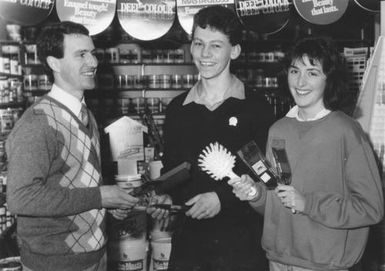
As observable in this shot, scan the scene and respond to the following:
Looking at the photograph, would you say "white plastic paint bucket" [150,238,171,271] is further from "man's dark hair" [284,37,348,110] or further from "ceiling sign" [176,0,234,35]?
"man's dark hair" [284,37,348,110]

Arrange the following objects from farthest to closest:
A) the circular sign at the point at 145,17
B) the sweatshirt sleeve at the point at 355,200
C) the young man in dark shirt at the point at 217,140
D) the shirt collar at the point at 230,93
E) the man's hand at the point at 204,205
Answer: the circular sign at the point at 145,17
the shirt collar at the point at 230,93
the young man in dark shirt at the point at 217,140
the man's hand at the point at 204,205
the sweatshirt sleeve at the point at 355,200

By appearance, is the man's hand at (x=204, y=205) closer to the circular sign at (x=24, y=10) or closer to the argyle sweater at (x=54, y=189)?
the argyle sweater at (x=54, y=189)

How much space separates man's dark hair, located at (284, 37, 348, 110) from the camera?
204 centimetres

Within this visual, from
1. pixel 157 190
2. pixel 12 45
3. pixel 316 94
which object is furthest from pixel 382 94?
pixel 12 45

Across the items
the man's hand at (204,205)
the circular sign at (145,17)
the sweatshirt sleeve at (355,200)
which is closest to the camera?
the sweatshirt sleeve at (355,200)

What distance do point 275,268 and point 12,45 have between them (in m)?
4.07

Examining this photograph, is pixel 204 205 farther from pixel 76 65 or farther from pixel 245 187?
pixel 76 65

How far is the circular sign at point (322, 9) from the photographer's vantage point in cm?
398

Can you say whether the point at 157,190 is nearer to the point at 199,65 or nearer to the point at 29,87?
the point at 199,65

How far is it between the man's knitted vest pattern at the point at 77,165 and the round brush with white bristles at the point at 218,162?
504 millimetres

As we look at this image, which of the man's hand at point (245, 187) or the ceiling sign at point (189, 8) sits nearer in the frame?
the man's hand at point (245, 187)

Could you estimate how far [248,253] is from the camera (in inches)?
87.9

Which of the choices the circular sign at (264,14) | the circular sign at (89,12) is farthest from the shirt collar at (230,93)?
the circular sign at (264,14)

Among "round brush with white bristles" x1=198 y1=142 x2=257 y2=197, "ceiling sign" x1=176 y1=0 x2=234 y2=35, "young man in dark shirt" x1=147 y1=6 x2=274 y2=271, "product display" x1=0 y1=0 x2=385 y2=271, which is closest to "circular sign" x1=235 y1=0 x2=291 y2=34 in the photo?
"product display" x1=0 y1=0 x2=385 y2=271
